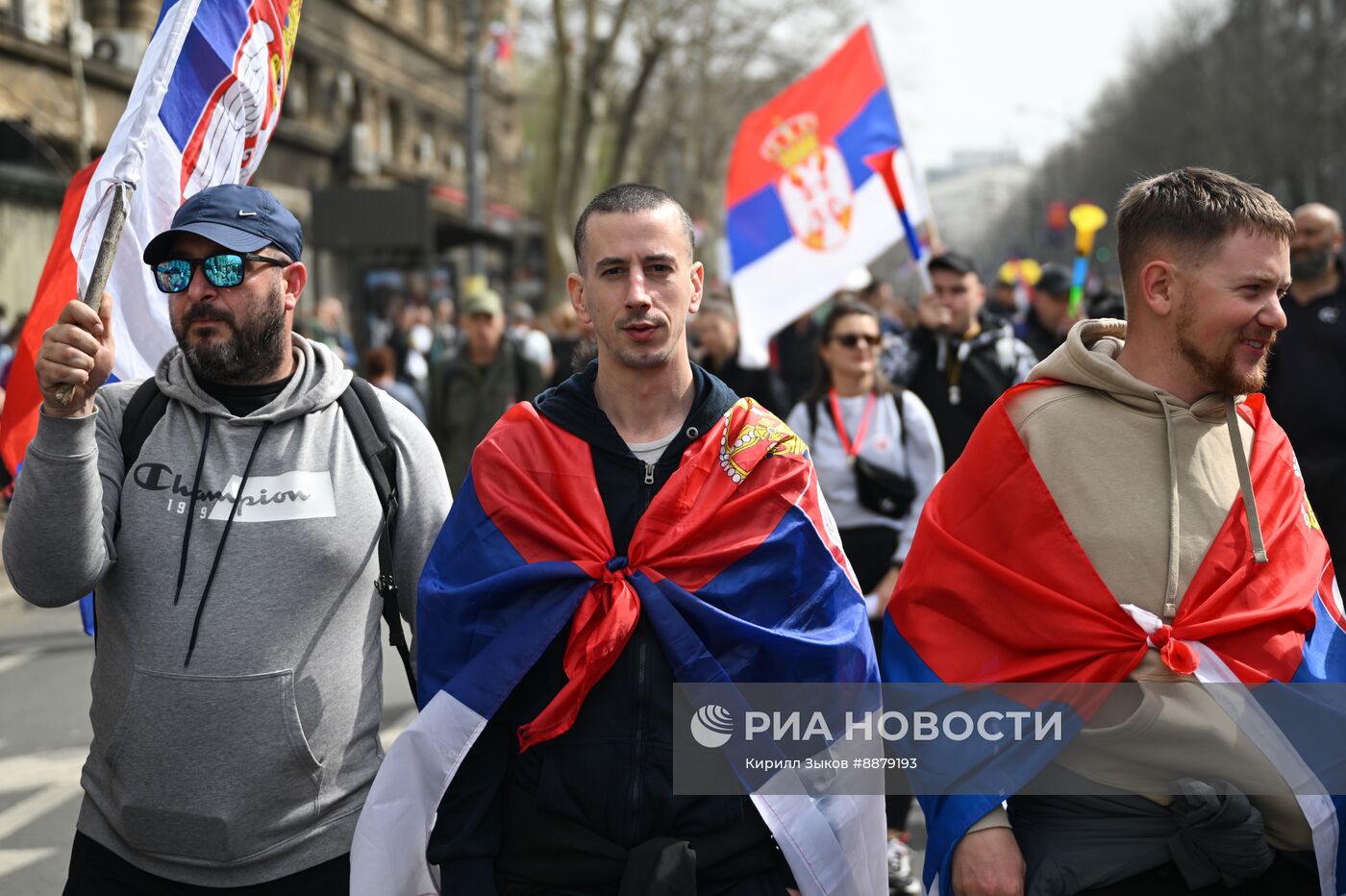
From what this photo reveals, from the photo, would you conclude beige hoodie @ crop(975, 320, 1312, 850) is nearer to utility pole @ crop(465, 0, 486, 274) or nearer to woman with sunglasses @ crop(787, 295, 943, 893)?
woman with sunglasses @ crop(787, 295, 943, 893)

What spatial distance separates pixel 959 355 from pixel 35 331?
4601 mm

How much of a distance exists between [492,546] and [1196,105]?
52455 millimetres

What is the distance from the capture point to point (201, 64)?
12.2 feet

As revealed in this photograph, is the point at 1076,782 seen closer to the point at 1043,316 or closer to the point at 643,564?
the point at 643,564

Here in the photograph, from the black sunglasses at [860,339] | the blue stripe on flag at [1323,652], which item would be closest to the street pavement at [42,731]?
the black sunglasses at [860,339]

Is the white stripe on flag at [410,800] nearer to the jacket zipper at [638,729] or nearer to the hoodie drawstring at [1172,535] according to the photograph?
the jacket zipper at [638,729]

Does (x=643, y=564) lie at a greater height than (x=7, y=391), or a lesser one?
lesser

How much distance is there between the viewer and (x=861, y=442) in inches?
231

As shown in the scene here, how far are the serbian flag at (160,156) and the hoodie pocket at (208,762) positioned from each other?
92 cm

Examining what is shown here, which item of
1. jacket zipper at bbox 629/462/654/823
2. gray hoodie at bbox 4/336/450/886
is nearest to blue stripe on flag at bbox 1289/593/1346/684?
jacket zipper at bbox 629/462/654/823

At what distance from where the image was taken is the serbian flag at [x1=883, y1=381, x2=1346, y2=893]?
2785 millimetres

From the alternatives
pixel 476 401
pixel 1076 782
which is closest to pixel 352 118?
pixel 476 401

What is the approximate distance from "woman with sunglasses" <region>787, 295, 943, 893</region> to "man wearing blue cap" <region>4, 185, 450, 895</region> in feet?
8.81

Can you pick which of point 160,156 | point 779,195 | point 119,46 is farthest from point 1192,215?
point 119,46
